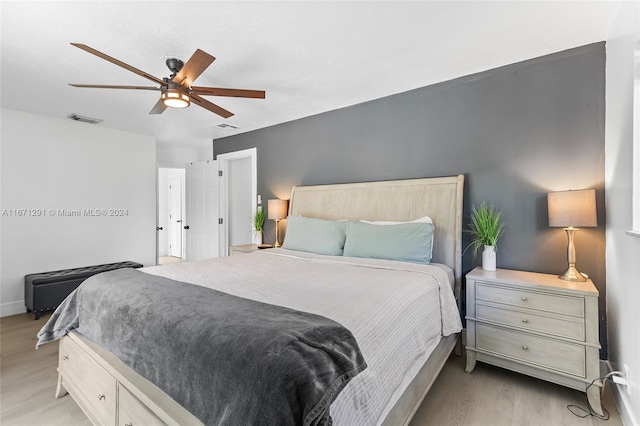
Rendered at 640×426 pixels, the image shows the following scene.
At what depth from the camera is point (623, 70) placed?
1.76 m

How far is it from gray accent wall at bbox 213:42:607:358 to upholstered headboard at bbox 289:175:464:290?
0.16 metres

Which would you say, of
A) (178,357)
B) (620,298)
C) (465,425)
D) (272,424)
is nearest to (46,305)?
(178,357)

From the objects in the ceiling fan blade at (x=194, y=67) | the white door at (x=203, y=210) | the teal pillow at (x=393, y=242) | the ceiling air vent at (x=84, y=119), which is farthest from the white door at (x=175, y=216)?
the teal pillow at (x=393, y=242)

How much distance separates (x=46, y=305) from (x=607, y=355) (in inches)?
219

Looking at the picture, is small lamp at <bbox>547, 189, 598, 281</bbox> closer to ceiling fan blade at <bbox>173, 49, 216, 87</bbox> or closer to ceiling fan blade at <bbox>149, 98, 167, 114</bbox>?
ceiling fan blade at <bbox>173, 49, 216, 87</bbox>

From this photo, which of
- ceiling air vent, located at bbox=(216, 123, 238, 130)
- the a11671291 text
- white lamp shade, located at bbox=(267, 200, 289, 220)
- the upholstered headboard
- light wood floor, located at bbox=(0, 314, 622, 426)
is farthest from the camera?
ceiling air vent, located at bbox=(216, 123, 238, 130)

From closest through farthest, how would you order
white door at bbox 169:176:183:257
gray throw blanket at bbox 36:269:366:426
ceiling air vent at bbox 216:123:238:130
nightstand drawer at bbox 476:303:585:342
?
gray throw blanket at bbox 36:269:366:426 < nightstand drawer at bbox 476:303:585:342 < ceiling air vent at bbox 216:123:238:130 < white door at bbox 169:176:183:257

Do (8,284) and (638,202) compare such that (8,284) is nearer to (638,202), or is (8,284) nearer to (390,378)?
(390,378)

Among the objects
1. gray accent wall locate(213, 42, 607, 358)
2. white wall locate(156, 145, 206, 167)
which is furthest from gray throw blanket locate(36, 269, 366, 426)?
white wall locate(156, 145, 206, 167)

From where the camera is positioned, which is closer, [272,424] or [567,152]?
[272,424]

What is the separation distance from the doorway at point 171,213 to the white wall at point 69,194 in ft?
6.85

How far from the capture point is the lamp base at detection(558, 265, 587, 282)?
205 centimetres

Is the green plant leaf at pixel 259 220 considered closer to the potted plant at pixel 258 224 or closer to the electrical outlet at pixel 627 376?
the potted plant at pixel 258 224

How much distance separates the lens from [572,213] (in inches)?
79.0
